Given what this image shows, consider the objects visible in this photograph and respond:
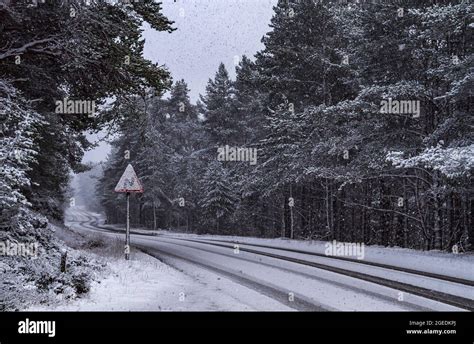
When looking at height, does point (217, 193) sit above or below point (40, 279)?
above

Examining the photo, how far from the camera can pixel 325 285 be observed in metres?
8.82

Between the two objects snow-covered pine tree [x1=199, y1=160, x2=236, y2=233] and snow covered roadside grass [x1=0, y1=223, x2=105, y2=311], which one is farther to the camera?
snow-covered pine tree [x1=199, y1=160, x2=236, y2=233]

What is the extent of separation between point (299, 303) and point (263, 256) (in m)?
7.67

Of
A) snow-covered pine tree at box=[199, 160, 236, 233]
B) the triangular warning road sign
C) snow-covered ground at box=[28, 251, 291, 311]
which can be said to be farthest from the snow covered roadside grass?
snow-covered pine tree at box=[199, 160, 236, 233]

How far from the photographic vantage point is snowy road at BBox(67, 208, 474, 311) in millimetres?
6961

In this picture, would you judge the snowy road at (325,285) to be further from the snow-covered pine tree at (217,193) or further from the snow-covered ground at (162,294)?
the snow-covered pine tree at (217,193)

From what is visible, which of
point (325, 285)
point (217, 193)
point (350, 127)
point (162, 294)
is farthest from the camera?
point (217, 193)

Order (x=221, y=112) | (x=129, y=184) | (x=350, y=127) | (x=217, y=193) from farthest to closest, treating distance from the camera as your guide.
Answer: (x=221, y=112), (x=217, y=193), (x=350, y=127), (x=129, y=184)

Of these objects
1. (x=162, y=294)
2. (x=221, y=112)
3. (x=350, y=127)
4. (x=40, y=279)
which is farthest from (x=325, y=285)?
(x=221, y=112)

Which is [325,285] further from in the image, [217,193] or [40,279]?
[217,193]

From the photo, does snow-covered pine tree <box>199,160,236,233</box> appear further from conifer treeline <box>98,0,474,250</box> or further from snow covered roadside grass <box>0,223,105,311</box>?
snow covered roadside grass <box>0,223,105,311</box>

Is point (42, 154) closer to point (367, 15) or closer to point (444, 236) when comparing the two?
point (367, 15)

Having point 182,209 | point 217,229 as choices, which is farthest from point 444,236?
point 182,209

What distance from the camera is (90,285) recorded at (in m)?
8.19
